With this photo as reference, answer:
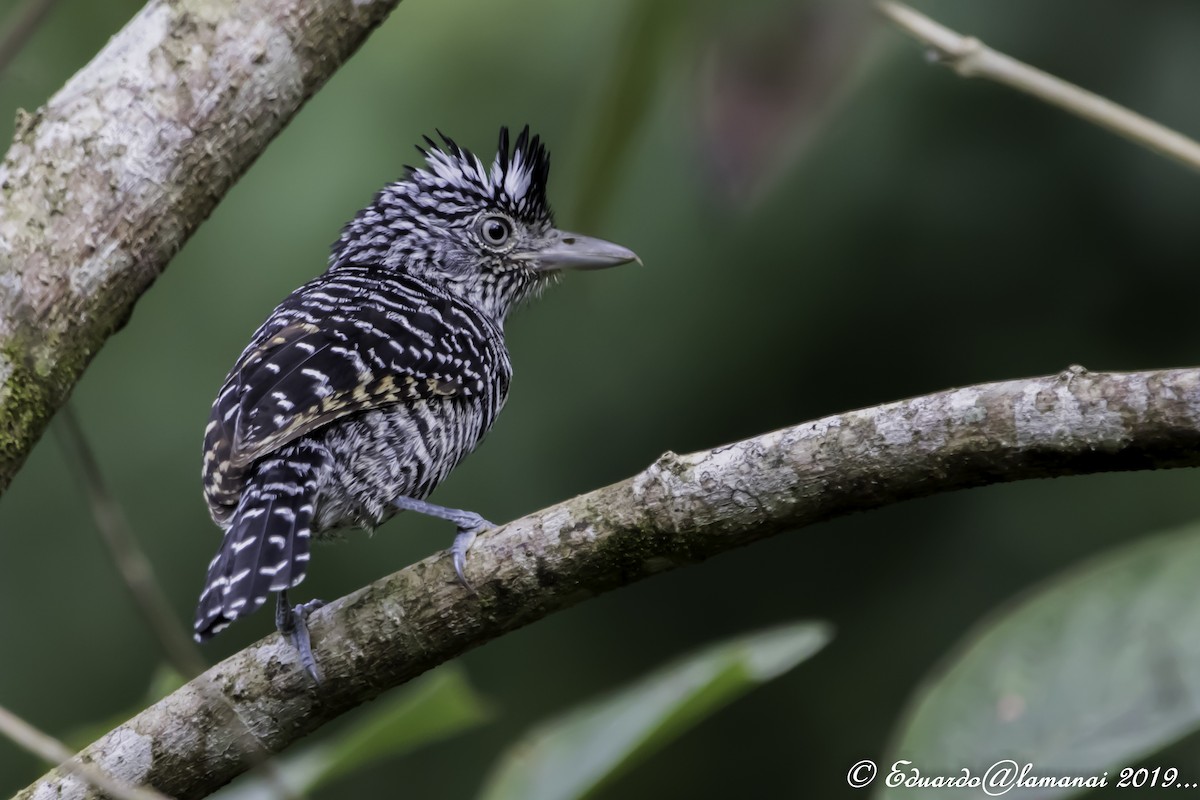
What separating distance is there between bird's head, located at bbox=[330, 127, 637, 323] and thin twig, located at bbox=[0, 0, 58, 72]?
3.16 meters

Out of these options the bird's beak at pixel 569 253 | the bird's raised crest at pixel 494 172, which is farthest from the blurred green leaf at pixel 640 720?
the bird's raised crest at pixel 494 172

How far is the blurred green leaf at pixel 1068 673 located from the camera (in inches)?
68.7

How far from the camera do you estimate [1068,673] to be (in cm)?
182

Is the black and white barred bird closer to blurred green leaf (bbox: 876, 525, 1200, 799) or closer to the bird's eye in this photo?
the bird's eye

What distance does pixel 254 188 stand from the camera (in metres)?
4.57

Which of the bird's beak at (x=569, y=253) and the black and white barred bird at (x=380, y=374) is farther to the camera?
the bird's beak at (x=569, y=253)

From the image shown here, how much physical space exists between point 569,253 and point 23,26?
326 centimetres

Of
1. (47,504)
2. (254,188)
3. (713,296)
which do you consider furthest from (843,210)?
(47,504)

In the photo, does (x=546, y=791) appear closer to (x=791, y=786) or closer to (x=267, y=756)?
(x=267, y=756)

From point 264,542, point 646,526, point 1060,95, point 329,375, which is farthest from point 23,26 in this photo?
point 329,375

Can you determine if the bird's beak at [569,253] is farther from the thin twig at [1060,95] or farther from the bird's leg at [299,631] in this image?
the thin twig at [1060,95]

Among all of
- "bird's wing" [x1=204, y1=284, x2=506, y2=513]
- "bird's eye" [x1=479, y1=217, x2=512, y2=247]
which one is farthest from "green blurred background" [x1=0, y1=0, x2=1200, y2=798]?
"bird's wing" [x1=204, y1=284, x2=506, y2=513]

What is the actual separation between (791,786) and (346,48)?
3.22m

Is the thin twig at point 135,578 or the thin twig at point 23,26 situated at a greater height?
the thin twig at point 23,26
